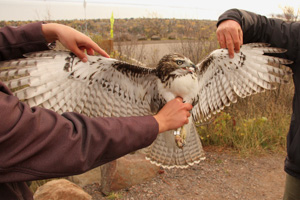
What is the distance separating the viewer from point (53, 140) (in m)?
1.30

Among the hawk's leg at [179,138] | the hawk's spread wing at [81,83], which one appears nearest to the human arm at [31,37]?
the hawk's spread wing at [81,83]

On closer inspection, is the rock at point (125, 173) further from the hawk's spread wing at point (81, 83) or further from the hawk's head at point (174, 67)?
the hawk's head at point (174, 67)

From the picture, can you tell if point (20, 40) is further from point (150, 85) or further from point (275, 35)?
point (275, 35)

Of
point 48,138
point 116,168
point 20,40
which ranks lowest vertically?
point 116,168

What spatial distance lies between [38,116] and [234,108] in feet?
19.7

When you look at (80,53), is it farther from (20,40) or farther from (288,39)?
(288,39)

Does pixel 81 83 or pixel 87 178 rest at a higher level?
pixel 81 83

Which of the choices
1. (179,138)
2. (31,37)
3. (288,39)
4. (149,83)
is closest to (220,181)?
(179,138)

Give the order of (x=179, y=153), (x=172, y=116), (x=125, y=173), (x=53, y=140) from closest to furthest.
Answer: (x=53, y=140), (x=172, y=116), (x=179, y=153), (x=125, y=173)

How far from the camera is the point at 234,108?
667 cm

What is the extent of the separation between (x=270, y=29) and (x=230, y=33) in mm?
478

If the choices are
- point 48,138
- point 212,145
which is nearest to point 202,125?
point 212,145

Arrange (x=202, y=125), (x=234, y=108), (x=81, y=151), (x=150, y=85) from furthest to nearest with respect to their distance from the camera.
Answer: (x=234, y=108), (x=202, y=125), (x=150, y=85), (x=81, y=151)

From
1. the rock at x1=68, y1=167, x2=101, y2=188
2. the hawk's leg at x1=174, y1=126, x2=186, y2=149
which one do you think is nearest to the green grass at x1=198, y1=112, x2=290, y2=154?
the rock at x1=68, y1=167, x2=101, y2=188
